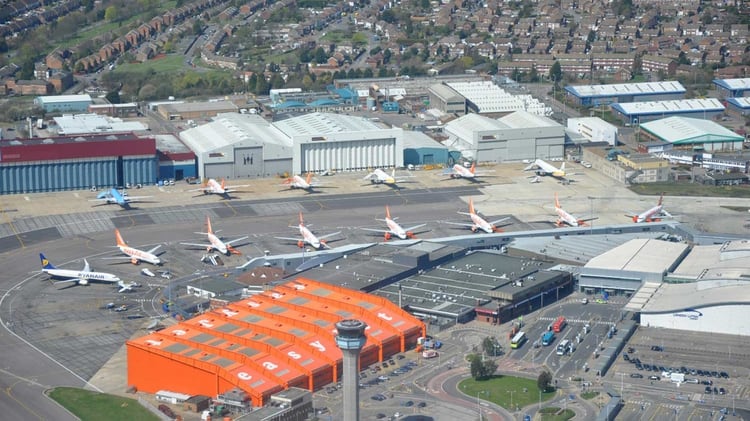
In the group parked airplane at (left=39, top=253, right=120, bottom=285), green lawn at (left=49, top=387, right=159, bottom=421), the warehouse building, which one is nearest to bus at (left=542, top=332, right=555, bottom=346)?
the warehouse building

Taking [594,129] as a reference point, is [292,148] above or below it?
below

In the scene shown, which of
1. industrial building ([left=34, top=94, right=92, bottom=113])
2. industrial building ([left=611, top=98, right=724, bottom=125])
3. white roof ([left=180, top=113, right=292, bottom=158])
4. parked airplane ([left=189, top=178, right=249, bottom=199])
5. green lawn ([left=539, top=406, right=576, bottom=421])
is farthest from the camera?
industrial building ([left=34, top=94, right=92, bottom=113])

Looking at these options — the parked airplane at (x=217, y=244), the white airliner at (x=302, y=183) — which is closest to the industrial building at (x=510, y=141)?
the white airliner at (x=302, y=183)

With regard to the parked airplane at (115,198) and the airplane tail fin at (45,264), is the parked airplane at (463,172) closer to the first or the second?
the parked airplane at (115,198)

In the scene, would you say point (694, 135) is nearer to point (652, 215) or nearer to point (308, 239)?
point (652, 215)

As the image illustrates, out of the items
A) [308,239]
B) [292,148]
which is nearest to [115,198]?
[292,148]

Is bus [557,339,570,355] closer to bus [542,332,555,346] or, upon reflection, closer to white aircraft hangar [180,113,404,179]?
bus [542,332,555,346]

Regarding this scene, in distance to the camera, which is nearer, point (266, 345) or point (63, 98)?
point (266, 345)
